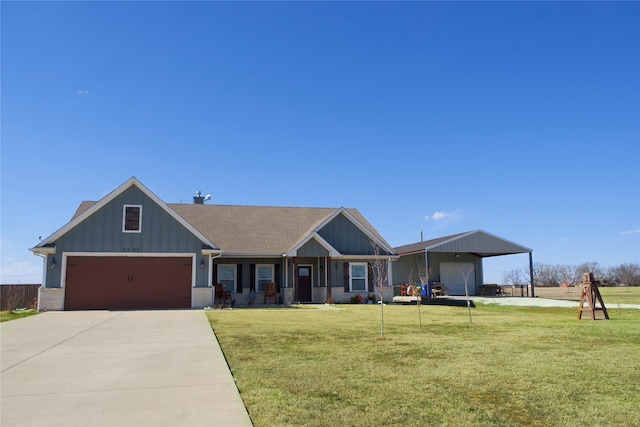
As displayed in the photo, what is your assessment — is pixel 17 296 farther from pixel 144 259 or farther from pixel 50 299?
pixel 144 259

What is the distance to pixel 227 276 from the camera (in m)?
24.3

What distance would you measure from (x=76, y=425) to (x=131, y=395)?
110 cm

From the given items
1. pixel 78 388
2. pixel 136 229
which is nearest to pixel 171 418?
pixel 78 388

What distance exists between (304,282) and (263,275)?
223 centimetres

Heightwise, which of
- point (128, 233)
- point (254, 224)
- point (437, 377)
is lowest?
point (437, 377)

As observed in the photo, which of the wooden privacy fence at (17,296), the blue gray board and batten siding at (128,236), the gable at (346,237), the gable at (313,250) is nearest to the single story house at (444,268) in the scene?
the gable at (346,237)

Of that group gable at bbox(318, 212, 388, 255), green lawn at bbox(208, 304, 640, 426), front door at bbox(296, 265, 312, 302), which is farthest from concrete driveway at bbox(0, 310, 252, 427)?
gable at bbox(318, 212, 388, 255)

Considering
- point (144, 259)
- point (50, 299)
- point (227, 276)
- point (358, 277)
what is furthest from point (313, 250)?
point (50, 299)

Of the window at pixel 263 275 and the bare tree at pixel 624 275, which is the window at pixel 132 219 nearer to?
the window at pixel 263 275

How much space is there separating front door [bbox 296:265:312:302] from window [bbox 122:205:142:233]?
858 centimetres

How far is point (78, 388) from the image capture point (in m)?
6.00

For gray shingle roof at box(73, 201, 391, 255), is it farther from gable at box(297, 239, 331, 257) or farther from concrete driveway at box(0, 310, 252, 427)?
concrete driveway at box(0, 310, 252, 427)

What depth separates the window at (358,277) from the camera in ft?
84.4

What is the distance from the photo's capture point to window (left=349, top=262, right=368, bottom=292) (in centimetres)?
2573
